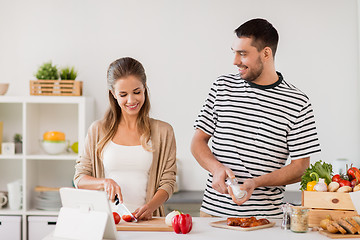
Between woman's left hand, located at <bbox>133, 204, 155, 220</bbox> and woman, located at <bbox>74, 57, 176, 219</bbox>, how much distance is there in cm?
6

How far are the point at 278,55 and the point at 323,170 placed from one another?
2.07 m

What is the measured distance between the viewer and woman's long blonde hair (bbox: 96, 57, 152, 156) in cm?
249

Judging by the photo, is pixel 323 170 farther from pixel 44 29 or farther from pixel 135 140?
pixel 44 29

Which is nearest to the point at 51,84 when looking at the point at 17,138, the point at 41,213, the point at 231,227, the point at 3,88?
the point at 3,88

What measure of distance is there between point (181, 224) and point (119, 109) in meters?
0.80

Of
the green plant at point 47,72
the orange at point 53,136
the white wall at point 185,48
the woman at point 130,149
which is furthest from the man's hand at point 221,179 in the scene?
the green plant at point 47,72

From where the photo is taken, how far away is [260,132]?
2498 millimetres

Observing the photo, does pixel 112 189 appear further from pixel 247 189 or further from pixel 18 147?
pixel 18 147

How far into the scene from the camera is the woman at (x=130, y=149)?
97.7 inches

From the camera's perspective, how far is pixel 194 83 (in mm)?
4227

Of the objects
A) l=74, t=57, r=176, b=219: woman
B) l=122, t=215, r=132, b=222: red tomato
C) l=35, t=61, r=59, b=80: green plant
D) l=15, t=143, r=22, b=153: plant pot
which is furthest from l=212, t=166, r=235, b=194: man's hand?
l=15, t=143, r=22, b=153: plant pot

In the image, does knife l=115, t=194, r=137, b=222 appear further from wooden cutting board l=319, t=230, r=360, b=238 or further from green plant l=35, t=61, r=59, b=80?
green plant l=35, t=61, r=59, b=80

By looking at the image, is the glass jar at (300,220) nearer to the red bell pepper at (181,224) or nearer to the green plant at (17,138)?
the red bell pepper at (181,224)

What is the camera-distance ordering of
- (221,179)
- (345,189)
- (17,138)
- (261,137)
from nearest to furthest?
(345,189) → (221,179) → (261,137) → (17,138)
